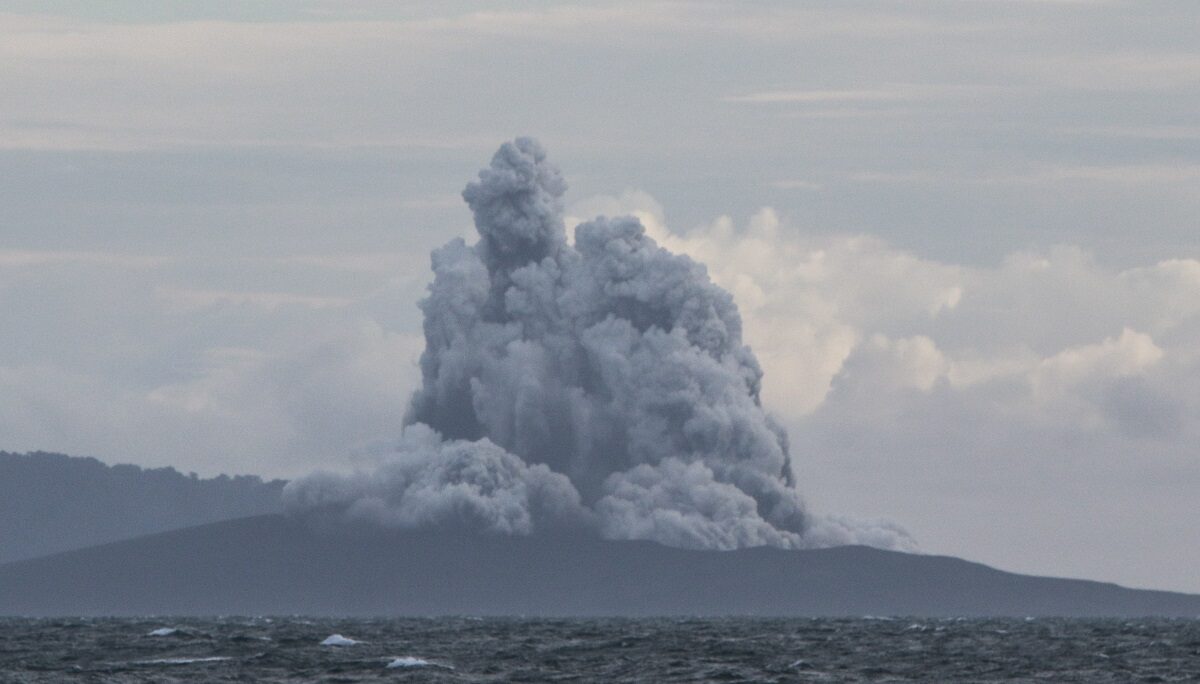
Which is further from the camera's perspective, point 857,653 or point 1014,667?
point 857,653

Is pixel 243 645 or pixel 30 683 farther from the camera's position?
pixel 243 645

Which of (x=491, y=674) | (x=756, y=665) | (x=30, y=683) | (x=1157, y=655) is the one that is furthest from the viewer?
(x=1157, y=655)

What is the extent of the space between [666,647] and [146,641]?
133 feet

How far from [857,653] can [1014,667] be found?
62.6ft

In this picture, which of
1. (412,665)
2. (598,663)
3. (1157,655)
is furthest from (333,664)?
(1157,655)

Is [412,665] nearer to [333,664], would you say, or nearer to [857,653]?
[333,664]

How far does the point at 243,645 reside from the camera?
510 ft

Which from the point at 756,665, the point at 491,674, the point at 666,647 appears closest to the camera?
the point at 491,674

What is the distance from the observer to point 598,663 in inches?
5344

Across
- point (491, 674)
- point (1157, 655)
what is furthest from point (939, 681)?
point (1157, 655)

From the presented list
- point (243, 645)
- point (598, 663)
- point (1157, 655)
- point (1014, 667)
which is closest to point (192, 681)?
point (598, 663)

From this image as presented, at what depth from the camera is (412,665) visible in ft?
426

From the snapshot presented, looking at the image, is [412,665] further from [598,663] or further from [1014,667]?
[1014,667]

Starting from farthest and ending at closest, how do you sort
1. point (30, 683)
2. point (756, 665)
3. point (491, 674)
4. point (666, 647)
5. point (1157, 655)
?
1. point (666, 647)
2. point (1157, 655)
3. point (756, 665)
4. point (491, 674)
5. point (30, 683)
